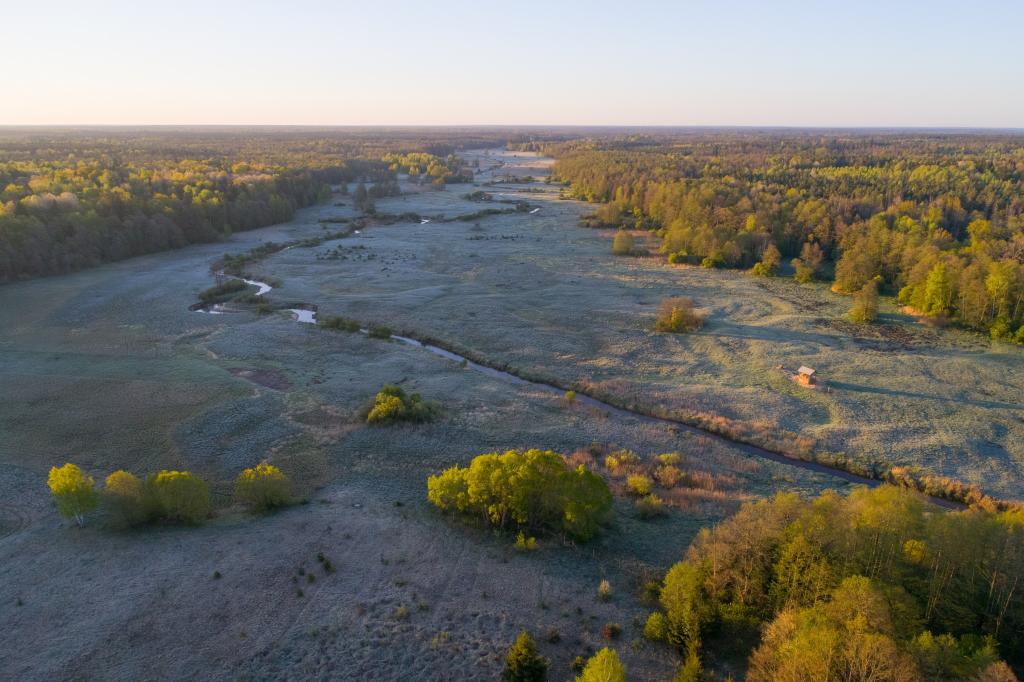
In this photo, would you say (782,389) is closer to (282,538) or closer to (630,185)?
(282,538)

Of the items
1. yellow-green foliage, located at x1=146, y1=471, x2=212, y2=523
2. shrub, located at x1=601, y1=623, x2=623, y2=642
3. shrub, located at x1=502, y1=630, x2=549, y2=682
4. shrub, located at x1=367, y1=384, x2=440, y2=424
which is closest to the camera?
shrub, located at x1=502, y1=630, x2=549, y2=682

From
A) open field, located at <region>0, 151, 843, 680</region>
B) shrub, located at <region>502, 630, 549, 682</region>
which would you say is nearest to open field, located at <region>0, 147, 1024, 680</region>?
open field, located at <region>0, 151, 843, 680</region>

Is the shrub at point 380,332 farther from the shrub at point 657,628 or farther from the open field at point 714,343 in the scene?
the shrub at point 657,628

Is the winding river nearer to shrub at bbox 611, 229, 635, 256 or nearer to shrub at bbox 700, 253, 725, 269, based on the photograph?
shrub at bbox 611, 229, 635, 256

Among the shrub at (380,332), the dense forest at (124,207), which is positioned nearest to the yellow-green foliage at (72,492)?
the shrub at (380,332)

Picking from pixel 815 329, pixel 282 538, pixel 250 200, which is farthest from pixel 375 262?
pixel 282 538

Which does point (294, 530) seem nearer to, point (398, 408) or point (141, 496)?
point (141, 496)

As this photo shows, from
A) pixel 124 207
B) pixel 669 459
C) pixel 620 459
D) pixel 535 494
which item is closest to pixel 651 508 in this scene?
pixel 620 459
